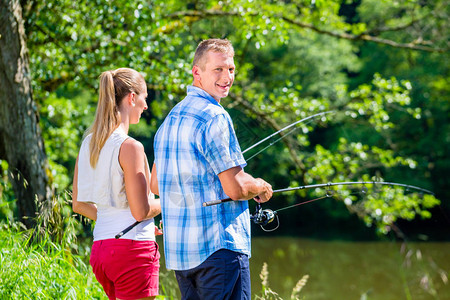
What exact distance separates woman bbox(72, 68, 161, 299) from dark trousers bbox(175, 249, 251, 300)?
0.32 m

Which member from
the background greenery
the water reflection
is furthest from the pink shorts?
the water reflection

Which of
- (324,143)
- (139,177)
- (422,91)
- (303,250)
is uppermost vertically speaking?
(139,177)

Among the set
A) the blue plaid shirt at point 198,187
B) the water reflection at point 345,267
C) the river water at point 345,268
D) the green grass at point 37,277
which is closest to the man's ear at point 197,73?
the blue plaid shirt at point 198,187

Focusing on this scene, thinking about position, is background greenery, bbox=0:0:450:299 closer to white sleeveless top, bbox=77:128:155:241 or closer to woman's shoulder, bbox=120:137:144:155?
white sleeveless top, bbox=77:128:155:241

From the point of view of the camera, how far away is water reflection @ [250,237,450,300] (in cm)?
1135

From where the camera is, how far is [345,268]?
556 inches

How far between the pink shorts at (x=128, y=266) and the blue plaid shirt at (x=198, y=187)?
26 cm

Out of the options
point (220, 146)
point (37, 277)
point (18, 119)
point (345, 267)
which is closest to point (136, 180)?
point (220, 146)

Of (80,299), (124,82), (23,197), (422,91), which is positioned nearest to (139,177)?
(124,82)

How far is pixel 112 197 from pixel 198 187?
45cm

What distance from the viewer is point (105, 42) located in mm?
5289

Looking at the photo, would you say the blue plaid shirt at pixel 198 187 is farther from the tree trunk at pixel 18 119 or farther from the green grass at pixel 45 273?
the tree trunk at pixel 18 119

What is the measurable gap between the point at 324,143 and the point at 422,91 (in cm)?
443

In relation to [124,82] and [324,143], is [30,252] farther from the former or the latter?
[324,143]
